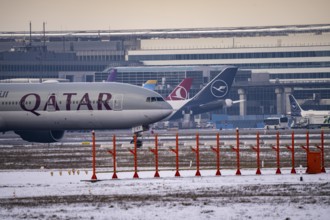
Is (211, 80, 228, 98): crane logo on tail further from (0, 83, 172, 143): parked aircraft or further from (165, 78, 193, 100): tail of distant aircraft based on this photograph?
(0, 83, 172, 143): parked aircraft

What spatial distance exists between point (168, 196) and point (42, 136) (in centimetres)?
4188

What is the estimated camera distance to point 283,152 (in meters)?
68.8

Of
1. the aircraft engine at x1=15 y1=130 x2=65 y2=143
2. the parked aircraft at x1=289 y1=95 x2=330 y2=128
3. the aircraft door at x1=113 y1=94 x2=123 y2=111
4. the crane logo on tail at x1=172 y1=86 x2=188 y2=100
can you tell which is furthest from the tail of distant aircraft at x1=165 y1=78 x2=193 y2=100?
the aircraft door at x1=113 y1=94 x2=123 y2=111

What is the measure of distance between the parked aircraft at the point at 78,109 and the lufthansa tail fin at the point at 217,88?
78.7 meters

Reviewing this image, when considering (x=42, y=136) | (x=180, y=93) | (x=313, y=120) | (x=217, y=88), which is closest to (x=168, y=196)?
(x=42, y=136)

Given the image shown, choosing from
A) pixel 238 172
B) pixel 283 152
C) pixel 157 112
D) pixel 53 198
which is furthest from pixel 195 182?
pixel 157 112

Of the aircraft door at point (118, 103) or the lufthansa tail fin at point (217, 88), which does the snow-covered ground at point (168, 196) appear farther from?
the lufthansa tail fin at point (217, 88)

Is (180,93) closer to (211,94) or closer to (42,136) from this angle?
(211,94)

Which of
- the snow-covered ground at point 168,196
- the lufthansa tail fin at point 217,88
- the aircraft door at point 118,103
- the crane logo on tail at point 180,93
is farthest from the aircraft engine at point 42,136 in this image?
the lufthansa tail fin at point 217,88

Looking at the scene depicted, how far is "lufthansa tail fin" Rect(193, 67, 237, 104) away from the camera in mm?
159750

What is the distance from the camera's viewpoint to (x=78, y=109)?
80.1 m

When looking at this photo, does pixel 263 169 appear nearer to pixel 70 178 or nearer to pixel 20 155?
pixel 70 178

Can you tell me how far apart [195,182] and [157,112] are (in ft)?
115

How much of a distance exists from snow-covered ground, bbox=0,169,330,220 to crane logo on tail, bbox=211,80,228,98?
108985mm
